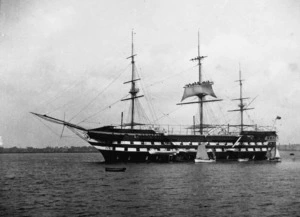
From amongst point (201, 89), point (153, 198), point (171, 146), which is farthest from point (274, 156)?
point (153, 198)

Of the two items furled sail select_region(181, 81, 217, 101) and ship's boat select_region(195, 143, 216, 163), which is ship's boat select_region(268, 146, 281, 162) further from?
ship's boat select_region(195, 143, 216, 163)

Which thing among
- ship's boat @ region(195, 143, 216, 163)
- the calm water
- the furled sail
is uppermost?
the furled sail

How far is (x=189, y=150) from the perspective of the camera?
62.9 m

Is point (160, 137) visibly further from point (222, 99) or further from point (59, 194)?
point (59, 194)

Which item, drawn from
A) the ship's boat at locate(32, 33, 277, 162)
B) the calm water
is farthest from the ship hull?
the calm water

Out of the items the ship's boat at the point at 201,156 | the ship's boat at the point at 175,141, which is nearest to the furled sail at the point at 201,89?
the ship's boat at the point at 175,141

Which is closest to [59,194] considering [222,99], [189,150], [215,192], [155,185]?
[155,185]

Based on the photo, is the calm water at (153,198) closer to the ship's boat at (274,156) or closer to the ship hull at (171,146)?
the ship hull at (171,146)

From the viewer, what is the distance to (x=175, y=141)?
6116 centimetres

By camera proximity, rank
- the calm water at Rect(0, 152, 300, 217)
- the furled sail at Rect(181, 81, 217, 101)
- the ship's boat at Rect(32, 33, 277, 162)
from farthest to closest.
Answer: the furled sail at Rect(181, 81, 217, 101), the ship's boat at Rect(32, 33, 277, 162), the calm water at Rect(0, 152, 300, 217)

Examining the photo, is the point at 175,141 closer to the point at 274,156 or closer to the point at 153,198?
the point at 274,156

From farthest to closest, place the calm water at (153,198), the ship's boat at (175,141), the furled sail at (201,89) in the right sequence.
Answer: the furled sail at (201,89) → the ship's boat at (175,141) → the calm water at (153,198)

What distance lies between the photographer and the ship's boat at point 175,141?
55.9 metres

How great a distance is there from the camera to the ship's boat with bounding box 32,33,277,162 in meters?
55.9
